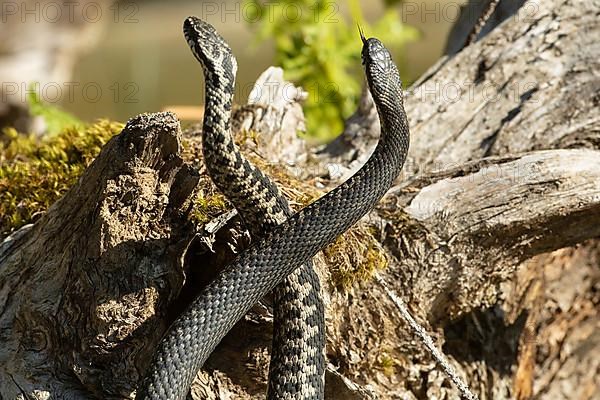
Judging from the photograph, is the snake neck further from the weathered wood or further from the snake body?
the weathered wood

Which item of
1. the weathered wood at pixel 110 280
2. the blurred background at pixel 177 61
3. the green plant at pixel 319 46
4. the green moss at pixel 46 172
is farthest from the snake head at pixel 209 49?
the green plant at pixel 319 46

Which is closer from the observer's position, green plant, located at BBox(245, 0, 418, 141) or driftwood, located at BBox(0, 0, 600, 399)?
driftwood, located at BBox(0, 0, 600, 399)

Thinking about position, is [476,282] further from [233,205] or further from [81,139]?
[81,139]

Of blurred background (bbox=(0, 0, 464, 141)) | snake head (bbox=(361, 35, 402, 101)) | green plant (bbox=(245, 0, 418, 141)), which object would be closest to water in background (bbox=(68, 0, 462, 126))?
blurred background (bbox=(0, 0, 464, 141))

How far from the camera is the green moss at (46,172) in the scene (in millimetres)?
4531

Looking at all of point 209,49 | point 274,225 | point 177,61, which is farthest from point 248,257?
point 177,61

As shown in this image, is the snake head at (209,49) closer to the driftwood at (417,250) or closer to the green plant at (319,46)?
the driftwood at (417,250)

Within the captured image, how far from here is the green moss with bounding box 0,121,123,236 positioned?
4531mm

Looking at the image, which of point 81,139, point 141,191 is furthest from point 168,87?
point 141,191

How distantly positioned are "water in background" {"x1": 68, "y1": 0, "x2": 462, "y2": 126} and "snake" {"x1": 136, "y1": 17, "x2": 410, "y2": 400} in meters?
10.5

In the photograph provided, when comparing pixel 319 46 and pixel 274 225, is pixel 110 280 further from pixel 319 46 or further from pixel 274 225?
pixel 319 46

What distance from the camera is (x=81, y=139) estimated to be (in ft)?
15.6

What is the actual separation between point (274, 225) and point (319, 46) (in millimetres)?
3489

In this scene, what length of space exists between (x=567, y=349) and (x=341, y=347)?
2.09 m
